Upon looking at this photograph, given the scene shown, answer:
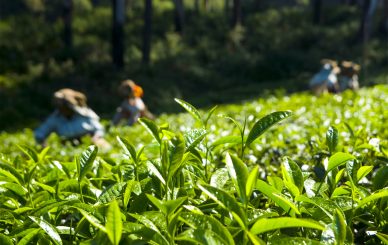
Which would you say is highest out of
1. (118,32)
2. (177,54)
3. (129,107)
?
(129,107)

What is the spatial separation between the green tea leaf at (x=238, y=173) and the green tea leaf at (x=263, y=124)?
0.38 m

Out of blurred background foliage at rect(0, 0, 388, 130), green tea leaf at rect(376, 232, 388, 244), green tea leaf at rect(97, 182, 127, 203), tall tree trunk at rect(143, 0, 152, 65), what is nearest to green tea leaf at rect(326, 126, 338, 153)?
green tea leaf at rect(376, 232, 388, 244)

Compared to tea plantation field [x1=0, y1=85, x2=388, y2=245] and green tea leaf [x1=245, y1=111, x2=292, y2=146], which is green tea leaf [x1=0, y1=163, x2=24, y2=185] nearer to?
tea plantation field [x1=0, y1=85, x2=388, y2=245]

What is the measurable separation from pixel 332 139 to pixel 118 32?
892 inches

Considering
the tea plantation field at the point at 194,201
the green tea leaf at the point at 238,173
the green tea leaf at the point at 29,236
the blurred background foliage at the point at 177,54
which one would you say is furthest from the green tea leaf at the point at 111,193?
the blurred background foliage at the point at 177,54

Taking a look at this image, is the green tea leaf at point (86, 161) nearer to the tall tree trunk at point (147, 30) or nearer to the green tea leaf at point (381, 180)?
the green tea leaf at point (381, 180)

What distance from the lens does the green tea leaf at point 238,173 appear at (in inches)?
55.9

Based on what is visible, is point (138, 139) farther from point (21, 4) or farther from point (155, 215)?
point (21, 4)

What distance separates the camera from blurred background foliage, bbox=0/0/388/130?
70.9 ft

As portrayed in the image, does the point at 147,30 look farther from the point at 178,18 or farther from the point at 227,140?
the point at 227,140

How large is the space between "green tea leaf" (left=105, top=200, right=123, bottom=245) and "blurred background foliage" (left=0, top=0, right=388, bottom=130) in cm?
1761

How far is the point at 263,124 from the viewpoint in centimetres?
184

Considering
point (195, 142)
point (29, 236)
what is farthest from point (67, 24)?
point (29, 236)

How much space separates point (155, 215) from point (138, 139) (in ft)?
18.0
